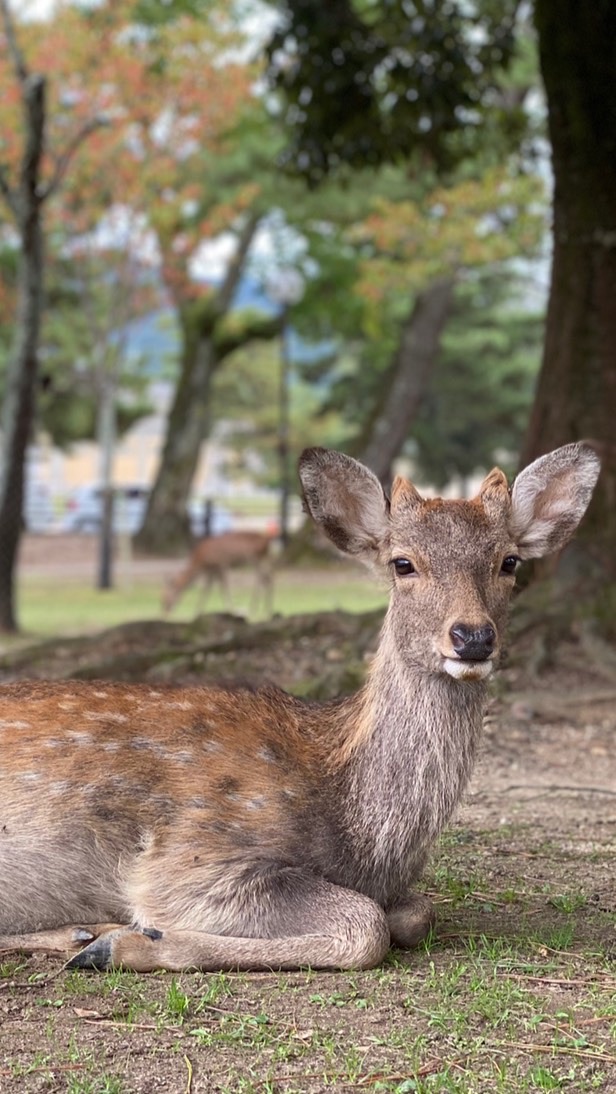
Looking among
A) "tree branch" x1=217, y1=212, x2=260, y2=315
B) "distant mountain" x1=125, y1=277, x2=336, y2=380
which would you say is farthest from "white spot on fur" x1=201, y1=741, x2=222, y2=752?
"distant mountain" x1=125, y1=277, x2=336, y2=380

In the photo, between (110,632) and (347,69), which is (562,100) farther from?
(110,632)

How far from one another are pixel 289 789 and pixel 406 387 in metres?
23.5

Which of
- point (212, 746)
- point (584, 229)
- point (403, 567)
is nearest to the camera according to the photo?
point (403, 567)

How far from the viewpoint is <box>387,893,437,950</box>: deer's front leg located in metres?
4.34

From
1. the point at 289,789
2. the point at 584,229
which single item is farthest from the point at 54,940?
the point at 584,229

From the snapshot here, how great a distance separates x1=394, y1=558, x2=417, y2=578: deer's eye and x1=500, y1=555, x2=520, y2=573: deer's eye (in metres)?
0.27

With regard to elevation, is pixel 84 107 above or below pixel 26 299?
above

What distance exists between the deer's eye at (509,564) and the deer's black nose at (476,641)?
407 mm

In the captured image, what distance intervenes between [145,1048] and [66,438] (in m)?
41.3

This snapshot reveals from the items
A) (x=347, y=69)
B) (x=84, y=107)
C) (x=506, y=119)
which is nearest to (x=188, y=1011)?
(x=347, y=69)

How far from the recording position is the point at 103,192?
24.3 metres

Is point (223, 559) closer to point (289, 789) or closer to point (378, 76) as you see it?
point (378, 76)

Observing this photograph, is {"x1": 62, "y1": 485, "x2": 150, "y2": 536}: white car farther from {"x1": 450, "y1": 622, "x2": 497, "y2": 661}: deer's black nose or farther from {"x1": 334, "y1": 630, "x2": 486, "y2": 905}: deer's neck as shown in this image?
{"x1": 450, "y1": 622, "x2": 497, "y2": 661}: deer's black nose

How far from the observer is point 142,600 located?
22.5 meters
